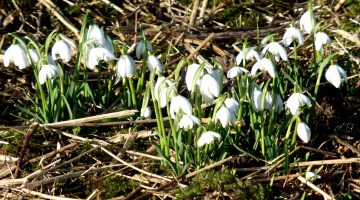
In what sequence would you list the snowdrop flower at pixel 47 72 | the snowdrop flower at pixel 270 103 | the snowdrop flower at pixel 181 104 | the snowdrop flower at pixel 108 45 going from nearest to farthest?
the snowdrop flower at pixel 181 104, the snowdrop flower at pixel 270 103, the snowdrop flower at pixel 47 72, the snowdrop flower at pixel 108 45

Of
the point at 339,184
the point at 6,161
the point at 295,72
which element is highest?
the point at 295,72

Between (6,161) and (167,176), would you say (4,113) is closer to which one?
(6,161)

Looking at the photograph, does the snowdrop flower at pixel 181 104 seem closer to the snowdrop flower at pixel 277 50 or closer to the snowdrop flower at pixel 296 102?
the snowdrop flower at pixel 296 102

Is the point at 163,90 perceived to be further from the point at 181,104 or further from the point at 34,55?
the point at 34,55

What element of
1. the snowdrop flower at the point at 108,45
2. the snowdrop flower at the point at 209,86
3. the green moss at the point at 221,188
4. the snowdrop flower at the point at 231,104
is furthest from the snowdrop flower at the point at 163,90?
the snowdrop flower at the point at 108,45

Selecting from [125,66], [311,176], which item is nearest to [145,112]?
[125,66]

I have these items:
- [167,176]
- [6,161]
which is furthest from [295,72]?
[6,161]

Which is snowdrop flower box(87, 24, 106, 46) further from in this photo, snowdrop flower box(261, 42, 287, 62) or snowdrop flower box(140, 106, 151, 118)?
snowdrop flower box(261, 42, 287, 62)
